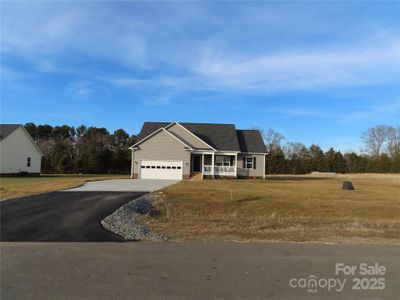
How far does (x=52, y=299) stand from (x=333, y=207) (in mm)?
12194

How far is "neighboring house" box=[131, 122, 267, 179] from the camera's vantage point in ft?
115

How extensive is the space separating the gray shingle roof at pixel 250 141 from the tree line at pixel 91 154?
24.1 meters

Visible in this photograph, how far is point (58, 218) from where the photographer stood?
11.1 m

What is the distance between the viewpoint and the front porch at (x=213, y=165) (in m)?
35.9

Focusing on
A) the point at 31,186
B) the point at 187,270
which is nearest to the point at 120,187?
the point at 31,186

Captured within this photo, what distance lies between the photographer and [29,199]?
15.9 m

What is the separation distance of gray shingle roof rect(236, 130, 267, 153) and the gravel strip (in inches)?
981

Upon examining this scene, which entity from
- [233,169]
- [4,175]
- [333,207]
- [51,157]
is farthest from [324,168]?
[333,207]

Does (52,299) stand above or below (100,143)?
below

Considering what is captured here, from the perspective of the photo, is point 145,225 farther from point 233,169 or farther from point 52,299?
point 233,169

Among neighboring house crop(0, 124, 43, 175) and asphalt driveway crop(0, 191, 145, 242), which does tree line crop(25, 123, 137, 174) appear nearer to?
neighboring house crop(0, 124, 43, 175)

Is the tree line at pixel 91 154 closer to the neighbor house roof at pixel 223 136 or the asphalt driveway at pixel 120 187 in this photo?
the neighbor house roof at pixel 223 136

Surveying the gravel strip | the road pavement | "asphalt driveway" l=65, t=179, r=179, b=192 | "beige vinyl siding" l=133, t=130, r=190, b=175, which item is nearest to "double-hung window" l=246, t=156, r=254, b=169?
"beige vinyl siding" l=133, t=130, r=190, b=175

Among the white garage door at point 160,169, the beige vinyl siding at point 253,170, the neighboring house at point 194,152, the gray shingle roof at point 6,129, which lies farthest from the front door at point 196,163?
the gray shingle roof at point 6,129
